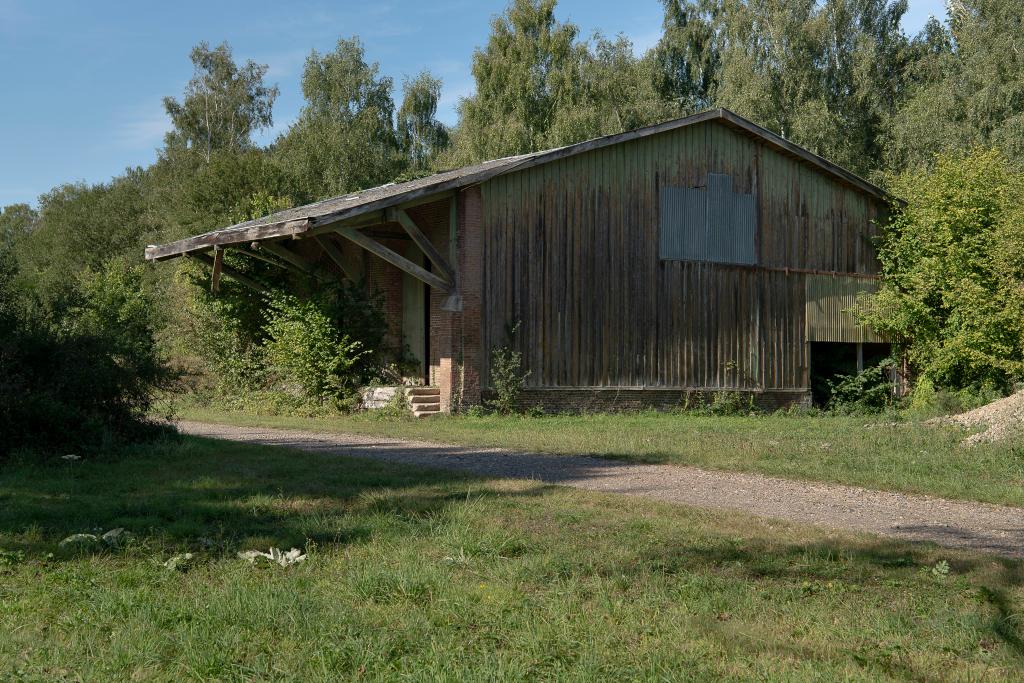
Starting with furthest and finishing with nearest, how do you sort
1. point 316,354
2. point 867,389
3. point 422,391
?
point 867,389, point 316,354, point 422,391

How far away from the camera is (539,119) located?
42.3 m

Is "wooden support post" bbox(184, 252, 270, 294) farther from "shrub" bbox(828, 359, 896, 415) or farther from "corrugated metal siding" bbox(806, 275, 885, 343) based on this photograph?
"shrub" bbox(828, 359, 896, 415)

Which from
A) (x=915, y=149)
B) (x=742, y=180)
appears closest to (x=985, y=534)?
(x=742, y=180)

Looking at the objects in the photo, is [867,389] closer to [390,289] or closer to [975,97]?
[390,289]

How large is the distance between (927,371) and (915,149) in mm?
16692

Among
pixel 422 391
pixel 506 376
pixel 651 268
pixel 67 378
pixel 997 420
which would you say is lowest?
pixel 997 420

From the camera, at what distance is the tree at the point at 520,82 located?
1639 inches

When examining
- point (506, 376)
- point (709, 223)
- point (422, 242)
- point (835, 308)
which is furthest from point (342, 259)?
point (835, 308)

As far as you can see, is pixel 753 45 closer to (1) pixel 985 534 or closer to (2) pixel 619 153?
(2) pixel 619 153

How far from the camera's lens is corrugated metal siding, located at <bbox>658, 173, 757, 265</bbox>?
23281 millimetres

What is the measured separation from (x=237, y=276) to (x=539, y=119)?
21.3 meters

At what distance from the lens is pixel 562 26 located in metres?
42.7

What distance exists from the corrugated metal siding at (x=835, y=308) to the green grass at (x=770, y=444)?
528 centimetres

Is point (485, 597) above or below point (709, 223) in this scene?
below
